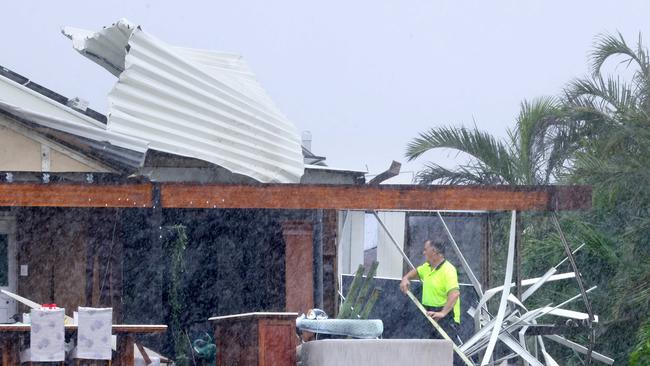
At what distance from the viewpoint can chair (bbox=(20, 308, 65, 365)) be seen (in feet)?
32.2

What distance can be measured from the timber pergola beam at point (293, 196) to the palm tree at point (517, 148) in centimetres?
695

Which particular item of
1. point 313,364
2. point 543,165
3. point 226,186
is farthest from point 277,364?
point 543,165

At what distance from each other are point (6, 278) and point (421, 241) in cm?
539

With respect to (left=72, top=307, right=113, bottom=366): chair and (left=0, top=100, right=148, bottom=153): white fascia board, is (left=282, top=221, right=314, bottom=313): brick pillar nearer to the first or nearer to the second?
(left=0, top=100, right=148, bottom=153): white fascia board

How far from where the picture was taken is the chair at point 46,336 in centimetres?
980

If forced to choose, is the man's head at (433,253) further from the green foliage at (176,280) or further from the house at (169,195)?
the green foliage at (176,280)

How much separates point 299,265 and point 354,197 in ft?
7.97

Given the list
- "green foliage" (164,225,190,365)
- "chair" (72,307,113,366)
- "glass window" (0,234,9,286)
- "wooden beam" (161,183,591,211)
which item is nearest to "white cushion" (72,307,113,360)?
"chair" (72,307,113,366)

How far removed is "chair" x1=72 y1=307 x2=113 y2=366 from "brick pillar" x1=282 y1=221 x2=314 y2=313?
2686mm

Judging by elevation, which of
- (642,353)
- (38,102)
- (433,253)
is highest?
(38,102)

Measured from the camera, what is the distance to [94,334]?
10.1 metres

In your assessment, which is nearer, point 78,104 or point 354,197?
point 354,197

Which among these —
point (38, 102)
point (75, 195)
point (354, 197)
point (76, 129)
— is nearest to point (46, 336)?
point (75, 195)

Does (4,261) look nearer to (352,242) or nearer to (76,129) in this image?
(76,129)
